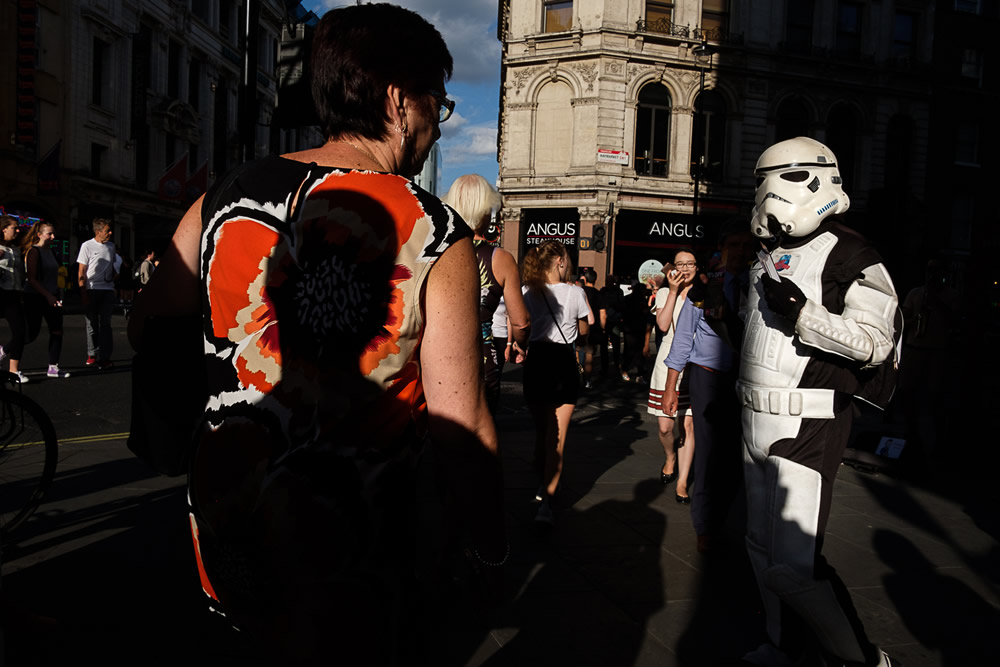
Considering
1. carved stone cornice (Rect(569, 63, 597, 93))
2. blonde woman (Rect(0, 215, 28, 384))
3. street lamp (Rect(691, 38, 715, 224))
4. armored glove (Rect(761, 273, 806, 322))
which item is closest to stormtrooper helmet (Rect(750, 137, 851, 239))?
armored glove (Rect(761, 273, 806, 322))

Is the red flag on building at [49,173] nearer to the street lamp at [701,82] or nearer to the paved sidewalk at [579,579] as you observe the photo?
the street lamp at [701,82]

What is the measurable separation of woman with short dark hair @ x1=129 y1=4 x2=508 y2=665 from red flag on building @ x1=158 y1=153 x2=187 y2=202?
23.1m

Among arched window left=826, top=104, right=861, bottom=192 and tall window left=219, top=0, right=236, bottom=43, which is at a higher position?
tall window left=219, top=0, right=236, bottom=43

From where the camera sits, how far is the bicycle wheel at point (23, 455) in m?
4.07

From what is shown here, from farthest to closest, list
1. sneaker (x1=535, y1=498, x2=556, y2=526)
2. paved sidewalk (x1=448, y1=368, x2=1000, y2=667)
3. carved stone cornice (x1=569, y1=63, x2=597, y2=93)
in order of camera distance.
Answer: carved stone cornice (x1=569, y1=63, x2=597, y2=93) < sneaker (x1=535, y1=498, x2=556, y2=526) < paved sidewalk (x1=448, y1=368, x2=1000, y2=667)

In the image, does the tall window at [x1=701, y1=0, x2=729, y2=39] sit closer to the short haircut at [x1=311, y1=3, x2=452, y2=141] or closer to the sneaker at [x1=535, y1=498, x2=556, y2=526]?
the sneaker at [x1=535, y1=498, x2=556, y2=526]

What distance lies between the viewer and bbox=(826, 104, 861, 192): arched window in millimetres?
28031

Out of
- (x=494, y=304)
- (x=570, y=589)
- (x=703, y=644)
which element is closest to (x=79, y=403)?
(x=494, y=304)

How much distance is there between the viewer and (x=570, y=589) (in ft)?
11.9

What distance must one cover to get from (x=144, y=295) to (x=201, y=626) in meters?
2.02

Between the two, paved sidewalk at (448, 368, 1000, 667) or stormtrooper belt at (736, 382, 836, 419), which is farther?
paved sidewalk at (448, 368, 1000, 667)

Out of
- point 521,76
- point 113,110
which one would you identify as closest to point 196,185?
point 113,110

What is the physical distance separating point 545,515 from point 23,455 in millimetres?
3088

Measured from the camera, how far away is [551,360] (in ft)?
16.0
